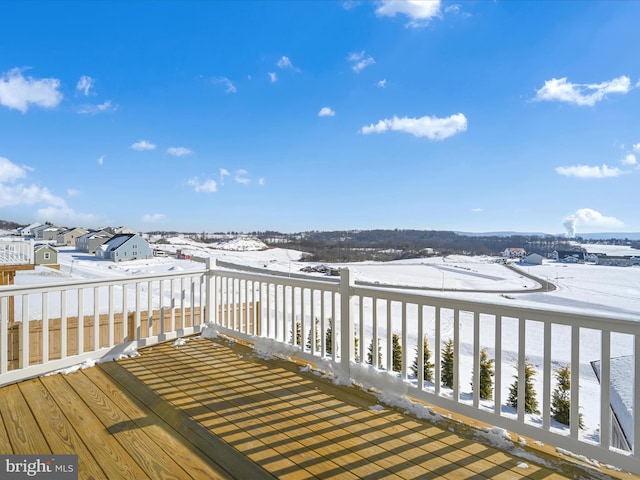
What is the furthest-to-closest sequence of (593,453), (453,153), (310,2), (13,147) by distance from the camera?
1. (453,153)
2. (13,147)
3. (310,2)
4. (593,453)

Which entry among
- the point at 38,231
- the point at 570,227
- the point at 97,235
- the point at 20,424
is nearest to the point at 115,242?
the point at 97,235

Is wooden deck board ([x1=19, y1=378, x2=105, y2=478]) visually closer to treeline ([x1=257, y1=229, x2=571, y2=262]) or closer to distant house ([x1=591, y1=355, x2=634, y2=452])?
distant house ([x1=591, y1=355, x2=634, y2=452])

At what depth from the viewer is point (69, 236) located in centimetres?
941

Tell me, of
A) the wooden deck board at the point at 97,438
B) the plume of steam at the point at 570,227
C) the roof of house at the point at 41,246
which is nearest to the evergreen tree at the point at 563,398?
the plume of steam at the point at 570,227

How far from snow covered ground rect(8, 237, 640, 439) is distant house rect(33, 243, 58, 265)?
0.22 meters

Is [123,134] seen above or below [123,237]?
above

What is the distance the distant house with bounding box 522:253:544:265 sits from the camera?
6.49m

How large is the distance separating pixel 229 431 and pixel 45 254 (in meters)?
8.38

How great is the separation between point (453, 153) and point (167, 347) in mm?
11132

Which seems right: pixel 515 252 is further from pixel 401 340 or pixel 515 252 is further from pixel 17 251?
pixel 17 251

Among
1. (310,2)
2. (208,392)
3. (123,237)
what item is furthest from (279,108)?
(208,392)

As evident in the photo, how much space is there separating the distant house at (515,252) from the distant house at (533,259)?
9 cm

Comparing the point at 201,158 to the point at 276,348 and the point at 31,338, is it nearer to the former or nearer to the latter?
the point at 31,338

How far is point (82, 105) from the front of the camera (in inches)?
288
